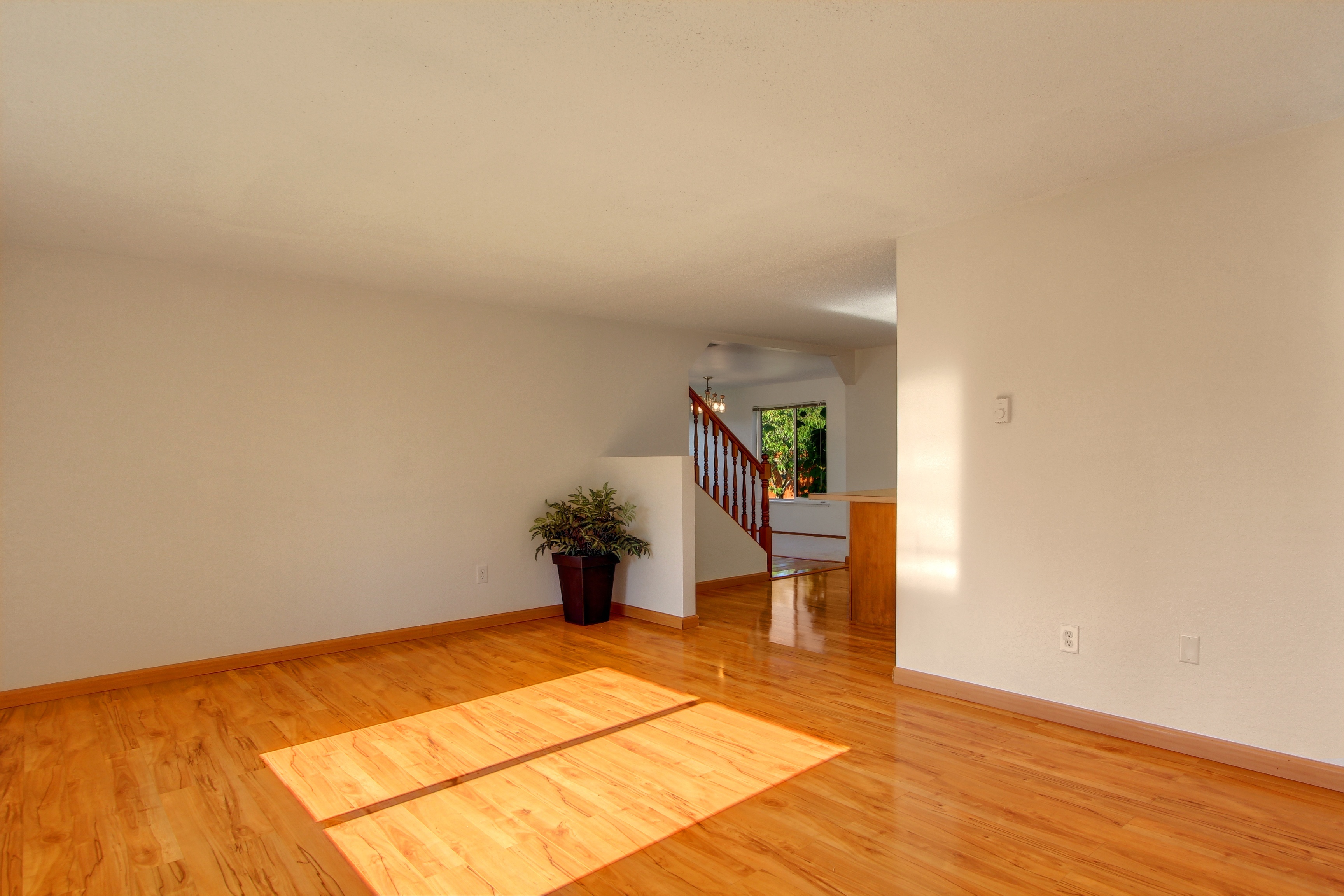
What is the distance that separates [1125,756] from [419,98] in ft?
11.7

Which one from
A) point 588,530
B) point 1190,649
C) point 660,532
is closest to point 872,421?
point 660,532

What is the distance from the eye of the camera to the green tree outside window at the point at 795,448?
10.8 meters

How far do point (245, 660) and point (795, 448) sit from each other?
8.09 meters

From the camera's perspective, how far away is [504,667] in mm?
4395

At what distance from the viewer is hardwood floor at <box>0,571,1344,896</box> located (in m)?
2.13

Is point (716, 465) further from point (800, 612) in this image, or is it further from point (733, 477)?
point (800, 612)

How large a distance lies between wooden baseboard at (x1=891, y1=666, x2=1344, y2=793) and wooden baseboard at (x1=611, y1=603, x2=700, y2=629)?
1.90 m

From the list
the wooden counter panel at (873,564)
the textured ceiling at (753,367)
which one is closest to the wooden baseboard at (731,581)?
the wooden counter panel at (873,564)

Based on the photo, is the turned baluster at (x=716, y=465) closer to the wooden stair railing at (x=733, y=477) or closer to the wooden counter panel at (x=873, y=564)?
the wooden stair railing at (x=733, y=477)

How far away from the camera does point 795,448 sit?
1109 cm

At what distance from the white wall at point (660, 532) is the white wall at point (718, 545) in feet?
3.16

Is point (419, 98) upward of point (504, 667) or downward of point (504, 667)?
upward

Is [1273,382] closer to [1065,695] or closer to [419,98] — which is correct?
[1065,695]

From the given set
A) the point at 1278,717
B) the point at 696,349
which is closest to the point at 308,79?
the point at 1278,717
